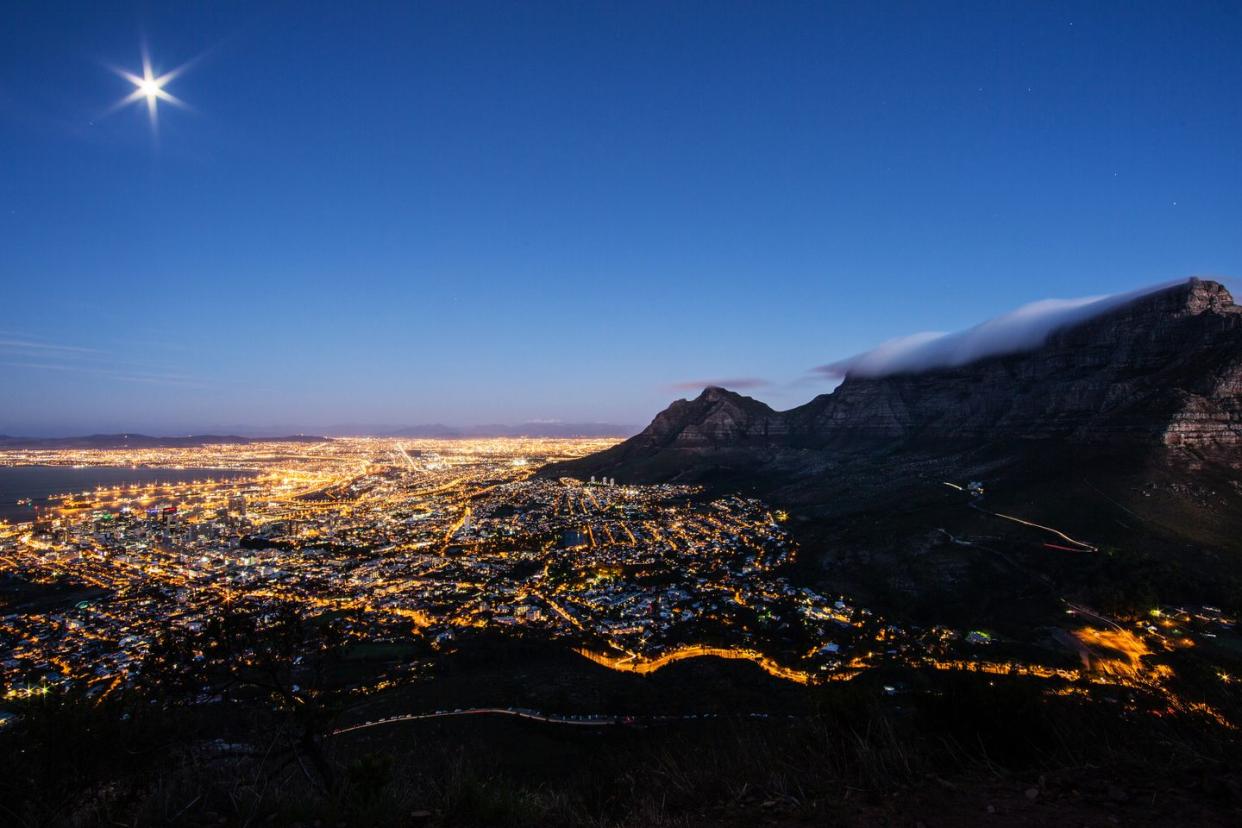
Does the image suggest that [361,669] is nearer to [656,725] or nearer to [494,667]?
[494,667]

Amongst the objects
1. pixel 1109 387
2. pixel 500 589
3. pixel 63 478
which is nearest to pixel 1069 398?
pixel 1109 387

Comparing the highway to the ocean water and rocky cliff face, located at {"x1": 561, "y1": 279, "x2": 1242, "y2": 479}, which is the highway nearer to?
rocky cliff face, located at {"x1": 561, "y1": 279, "x2": 1242, "y2": 479}

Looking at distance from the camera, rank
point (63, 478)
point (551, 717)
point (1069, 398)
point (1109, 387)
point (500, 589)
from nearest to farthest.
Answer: point (551, 717) → point (500, 589) → point (1109, 387) → point (1069, 398) → point (63, 478)

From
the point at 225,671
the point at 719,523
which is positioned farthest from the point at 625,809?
the point at 719,523

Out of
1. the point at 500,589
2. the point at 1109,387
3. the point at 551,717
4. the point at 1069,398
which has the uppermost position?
the point at 1109,387

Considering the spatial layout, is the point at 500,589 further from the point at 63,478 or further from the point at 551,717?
the point at 63,478

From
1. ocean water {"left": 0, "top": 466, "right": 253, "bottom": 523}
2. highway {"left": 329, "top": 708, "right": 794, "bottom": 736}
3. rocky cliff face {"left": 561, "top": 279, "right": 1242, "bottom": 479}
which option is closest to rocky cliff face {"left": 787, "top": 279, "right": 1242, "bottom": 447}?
rocky cliff face {"left": 561, "top": 279, "right": 1242, "bottom": 479}

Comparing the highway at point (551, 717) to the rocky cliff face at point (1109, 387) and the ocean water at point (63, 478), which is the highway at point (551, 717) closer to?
the rocky cliff face at point (1109, 387)

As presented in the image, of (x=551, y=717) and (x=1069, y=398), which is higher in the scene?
(x=1069, y=398)

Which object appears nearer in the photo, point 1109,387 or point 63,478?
point 1109,387
